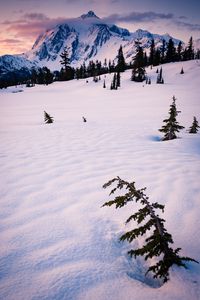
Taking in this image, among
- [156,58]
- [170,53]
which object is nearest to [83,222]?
[156,58]

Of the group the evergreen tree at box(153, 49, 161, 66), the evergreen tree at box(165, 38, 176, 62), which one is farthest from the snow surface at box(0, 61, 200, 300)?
the evergreen tree at box(165, 38, 176, 62)

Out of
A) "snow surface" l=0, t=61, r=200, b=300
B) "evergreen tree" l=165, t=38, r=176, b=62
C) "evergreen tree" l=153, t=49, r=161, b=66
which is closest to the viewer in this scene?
"snow surface" l=0, t=61, r=200, b=300

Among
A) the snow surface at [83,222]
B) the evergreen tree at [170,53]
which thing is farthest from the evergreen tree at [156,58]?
the snow surface at [83,222]

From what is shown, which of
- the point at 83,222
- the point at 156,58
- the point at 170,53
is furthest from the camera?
the point at 170,53

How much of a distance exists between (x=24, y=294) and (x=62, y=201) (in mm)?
2051

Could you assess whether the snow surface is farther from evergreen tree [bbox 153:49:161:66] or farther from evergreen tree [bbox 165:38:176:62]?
evergreen tree [bbox 165:38:176:62]

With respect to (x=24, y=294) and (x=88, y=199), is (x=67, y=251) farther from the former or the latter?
(x=88, y=199)

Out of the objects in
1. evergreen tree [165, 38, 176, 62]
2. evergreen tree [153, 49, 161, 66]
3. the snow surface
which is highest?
evergreen tree [165, 38, 176, 62]

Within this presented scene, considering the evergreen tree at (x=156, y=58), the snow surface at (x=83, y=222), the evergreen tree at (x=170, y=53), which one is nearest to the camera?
the snow surface at (x=83, y=222)

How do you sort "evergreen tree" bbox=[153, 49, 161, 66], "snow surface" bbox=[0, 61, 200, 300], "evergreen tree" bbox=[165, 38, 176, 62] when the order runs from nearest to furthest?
"snow surface" bbox=[0, 61, 200, 300], "evergreen tree" bbox=[153, 49, 161, 66], "evergreen tree" bbox=[165, 38, 176, 62]

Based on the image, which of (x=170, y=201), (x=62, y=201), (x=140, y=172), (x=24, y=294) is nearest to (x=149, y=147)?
(x=140, y=172)

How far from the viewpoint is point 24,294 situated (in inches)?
89.2

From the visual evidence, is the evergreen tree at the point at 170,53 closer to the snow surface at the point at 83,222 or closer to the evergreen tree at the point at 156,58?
the evergreen tree at the point at 156,58

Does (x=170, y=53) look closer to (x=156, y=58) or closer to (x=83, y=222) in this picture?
(x=156, y=58)
